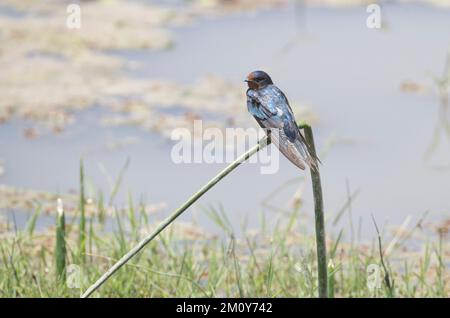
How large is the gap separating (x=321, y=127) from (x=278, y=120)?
1.97 meters

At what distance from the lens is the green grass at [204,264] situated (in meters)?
2.67

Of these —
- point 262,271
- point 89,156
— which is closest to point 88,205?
point 89,156

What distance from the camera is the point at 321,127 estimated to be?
148 inches

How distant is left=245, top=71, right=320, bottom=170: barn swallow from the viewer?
5.63ft

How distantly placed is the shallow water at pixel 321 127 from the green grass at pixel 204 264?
13 centimetres

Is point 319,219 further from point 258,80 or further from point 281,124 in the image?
point 258,80

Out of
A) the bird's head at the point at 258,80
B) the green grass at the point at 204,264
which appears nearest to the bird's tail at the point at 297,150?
the bird's head at the point at 258,80

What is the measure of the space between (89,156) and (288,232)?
803mm

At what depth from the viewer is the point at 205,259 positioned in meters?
3.02

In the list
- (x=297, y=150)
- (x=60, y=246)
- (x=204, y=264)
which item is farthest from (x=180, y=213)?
(x=204, y=264)

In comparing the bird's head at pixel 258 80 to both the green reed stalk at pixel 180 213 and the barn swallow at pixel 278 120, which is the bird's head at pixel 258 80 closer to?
the barn swallow at pixel 278 120

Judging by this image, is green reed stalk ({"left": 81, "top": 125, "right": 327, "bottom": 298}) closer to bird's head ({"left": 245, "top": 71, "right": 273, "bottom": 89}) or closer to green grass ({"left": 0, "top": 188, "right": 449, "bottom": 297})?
bird's head ({"left": 245, "top": 71, "right": 273, "bottom": 89})
